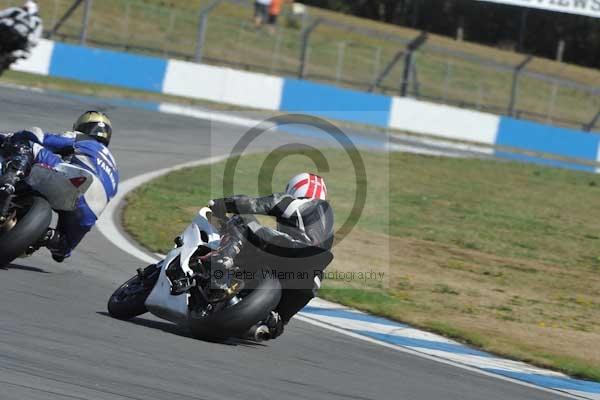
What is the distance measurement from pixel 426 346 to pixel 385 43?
2358 cm

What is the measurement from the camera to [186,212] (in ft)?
47.9

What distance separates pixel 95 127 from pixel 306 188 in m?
2.33

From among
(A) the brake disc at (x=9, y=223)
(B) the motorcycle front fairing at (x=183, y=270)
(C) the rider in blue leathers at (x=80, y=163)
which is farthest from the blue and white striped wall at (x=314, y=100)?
(B) the motorcycle front fairing at (x=183, y=270)

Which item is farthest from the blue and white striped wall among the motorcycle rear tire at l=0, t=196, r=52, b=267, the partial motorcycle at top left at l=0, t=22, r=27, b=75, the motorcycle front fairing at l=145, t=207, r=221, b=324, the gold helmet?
the partial motorcycle at top left at l=0, t=22, r=27, b=75

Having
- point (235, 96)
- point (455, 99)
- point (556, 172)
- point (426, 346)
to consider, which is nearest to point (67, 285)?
point (426, 346)

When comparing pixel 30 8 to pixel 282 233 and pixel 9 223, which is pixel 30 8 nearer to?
pixel 282 233

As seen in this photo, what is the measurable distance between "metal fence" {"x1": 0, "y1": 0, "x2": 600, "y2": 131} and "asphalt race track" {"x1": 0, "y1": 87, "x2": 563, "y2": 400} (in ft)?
65.0

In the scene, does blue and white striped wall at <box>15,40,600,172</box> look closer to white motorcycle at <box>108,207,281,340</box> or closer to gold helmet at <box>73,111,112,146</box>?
gold helmet at <box>73,111,112,146</box>

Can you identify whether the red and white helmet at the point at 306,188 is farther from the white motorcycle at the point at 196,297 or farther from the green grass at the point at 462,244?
the green grass at the point at 462,244

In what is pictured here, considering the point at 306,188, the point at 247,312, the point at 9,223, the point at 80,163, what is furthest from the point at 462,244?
the point at 247,312

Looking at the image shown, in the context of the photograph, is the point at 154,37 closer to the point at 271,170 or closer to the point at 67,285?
the point at 271,170

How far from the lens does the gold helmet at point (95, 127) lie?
371 inches

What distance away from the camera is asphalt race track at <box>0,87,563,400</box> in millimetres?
5871

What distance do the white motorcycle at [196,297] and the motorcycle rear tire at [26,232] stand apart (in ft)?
2.71
